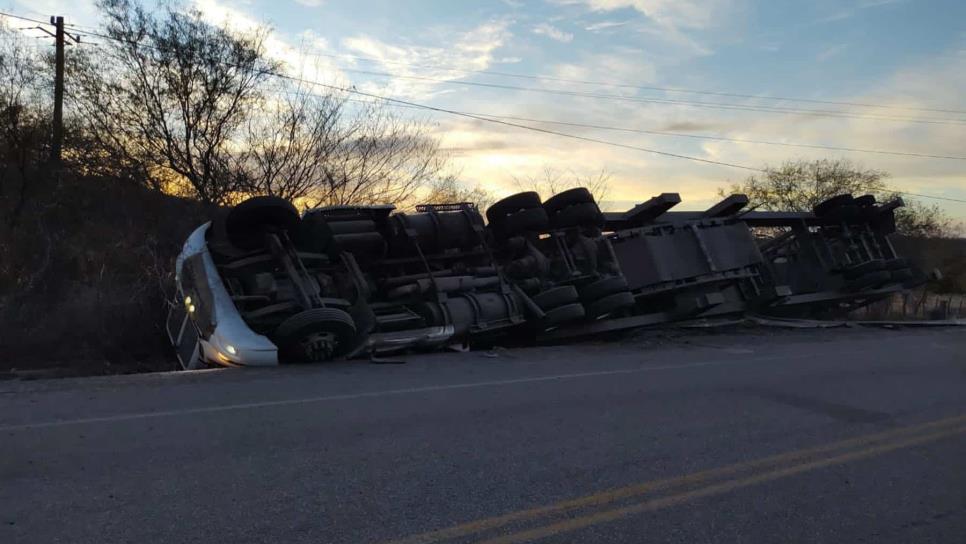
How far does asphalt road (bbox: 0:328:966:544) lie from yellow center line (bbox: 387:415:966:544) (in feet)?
0.06

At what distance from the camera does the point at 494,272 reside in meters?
11.7

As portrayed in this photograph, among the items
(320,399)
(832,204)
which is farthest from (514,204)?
(832,204)

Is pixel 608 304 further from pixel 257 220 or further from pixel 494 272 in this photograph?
pixel 257 220

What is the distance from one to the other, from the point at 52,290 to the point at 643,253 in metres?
11.0

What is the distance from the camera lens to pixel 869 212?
17359mm

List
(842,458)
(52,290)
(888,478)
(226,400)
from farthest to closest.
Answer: (52,290) < (226,400) < (842,458) < (888,478)

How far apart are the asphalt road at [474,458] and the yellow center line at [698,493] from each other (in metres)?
0.02

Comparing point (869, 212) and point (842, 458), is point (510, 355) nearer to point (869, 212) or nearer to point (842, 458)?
point (842, 458)

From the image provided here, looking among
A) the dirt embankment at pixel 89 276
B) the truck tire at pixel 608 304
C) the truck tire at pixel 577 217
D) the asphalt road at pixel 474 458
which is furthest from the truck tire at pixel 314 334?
the truck tire at pixel 577 217

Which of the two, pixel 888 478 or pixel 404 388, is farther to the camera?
pixel 404 388

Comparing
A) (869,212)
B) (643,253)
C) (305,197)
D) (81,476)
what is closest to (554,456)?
(81,476)

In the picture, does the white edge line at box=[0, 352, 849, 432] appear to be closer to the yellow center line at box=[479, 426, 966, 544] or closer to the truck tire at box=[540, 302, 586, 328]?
the truck tire at box=[540, 302, 586, 328]

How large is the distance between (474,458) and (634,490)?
3.57 ft

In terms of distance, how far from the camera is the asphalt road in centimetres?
371
